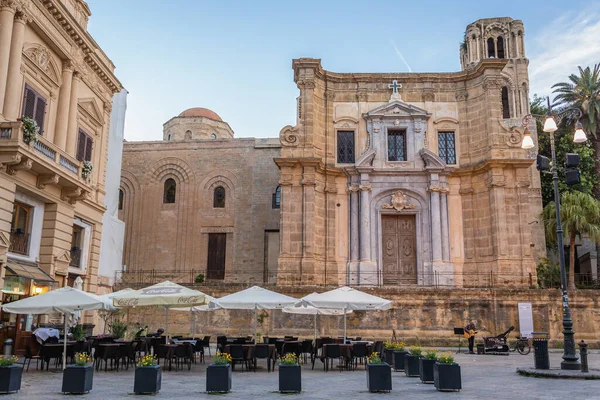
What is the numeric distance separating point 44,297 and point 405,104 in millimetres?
22288

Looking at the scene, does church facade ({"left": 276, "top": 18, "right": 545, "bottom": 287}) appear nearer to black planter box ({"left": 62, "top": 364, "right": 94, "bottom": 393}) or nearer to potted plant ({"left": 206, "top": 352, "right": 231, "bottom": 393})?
potted plant ({"left": 206, "top": 352, "right": 231, "bottom": 393})

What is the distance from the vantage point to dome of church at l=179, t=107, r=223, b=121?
54.3m

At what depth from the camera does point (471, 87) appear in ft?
105

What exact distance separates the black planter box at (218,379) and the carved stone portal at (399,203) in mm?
20356

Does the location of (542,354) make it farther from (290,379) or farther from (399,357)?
(290,379)

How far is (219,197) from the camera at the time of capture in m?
38.1

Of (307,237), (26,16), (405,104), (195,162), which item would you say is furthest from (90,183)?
(405,104)

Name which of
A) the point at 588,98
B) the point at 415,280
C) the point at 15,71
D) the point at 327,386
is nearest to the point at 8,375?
the point at 327,386

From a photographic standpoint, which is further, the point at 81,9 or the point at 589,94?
the point at 589,94

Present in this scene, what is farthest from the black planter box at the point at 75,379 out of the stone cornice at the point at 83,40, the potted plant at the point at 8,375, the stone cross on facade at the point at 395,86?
the stone cross on facade at the point at 395,86

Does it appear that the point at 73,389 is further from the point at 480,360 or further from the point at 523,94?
the point at 523,94

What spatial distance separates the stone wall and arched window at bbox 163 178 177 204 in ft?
45.1

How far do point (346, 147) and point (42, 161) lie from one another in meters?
17.0

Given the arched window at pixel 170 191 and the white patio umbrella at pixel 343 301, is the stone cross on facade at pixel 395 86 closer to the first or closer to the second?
the arched window at pixel 170 191
